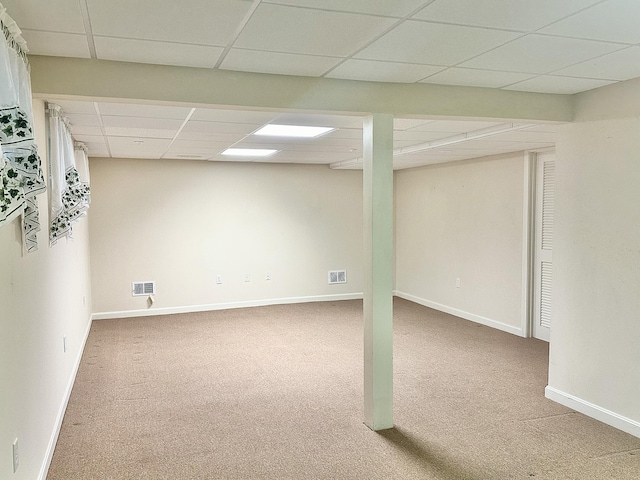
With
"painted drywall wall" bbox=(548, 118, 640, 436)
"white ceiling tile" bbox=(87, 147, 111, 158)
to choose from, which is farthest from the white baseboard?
"white ceiling tile" bbox=(87, 147, 111, 158)

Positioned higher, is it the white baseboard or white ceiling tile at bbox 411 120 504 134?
white ceiling tile at bbox 411 120 504 134

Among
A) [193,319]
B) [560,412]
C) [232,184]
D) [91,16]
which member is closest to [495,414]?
[560,412]

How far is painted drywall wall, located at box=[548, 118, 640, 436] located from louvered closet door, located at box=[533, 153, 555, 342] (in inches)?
74.2

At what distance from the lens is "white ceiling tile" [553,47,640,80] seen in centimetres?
258

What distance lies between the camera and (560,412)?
3637mm

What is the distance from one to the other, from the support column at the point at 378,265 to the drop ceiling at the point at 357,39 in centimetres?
41

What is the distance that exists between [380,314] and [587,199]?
167 cm

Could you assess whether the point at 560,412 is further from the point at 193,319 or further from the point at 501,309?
the point at 193,319

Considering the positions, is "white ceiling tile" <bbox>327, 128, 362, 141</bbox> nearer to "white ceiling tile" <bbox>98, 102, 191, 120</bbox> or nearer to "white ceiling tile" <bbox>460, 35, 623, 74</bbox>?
"white ceiling tile" <bbox>98, 102, 191, 120</bbox>

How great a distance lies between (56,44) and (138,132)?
2110 mm

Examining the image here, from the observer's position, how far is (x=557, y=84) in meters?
3.25

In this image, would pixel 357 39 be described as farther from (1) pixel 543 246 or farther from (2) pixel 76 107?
(1) pixel 543 246

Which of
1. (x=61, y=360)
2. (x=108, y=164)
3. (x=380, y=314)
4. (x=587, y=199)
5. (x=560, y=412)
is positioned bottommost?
(x=560, y=412)

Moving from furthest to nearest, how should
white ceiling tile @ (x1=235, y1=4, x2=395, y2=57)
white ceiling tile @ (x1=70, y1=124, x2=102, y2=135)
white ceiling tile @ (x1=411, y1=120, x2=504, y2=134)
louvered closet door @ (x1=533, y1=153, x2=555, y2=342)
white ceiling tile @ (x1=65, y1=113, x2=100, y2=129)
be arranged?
louvered closet door @ (x1=533, y1=153, x2=555, y2=342) < white ceiling tile @ (x1=70, y1=124, x2=102, y2=135) < white ceiling tile @ (x1=411, y1=120, x2=504, y2=134) < white ceiling tile @ (x1=65, y1=113, x2=100, y2=129) < white ceiling tile @ (x1=235, y1=4, x2=395, y2=57)
